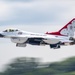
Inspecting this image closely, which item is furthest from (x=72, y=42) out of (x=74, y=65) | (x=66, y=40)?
(x=74, y=65)

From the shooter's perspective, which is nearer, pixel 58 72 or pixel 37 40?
pixel 37 40

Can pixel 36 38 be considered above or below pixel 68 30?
below

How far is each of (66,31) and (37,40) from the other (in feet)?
16.4

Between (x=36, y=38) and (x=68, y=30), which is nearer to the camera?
(x=36, y=38)

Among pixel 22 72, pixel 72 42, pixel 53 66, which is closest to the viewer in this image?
pixel 72 42

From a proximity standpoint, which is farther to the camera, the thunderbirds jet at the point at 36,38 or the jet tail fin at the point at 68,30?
the jet tail fin at the point at 68,30

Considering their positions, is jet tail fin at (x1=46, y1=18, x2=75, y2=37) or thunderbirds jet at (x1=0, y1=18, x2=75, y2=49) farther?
jet tail fin at (x1=46, y1=18, x2=75, y2=37)

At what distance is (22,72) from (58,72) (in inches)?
252

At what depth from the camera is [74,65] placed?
172m

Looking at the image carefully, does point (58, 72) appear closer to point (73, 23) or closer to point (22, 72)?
point (22, 72)

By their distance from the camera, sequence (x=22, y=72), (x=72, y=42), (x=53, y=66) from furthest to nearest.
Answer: (x=53, y=66)
(x=22, y=72)
(x=72, y=42)

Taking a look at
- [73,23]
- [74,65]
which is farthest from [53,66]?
[73,23]

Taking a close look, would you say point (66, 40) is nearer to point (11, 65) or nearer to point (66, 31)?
point (66, 31)

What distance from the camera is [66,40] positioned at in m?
125
